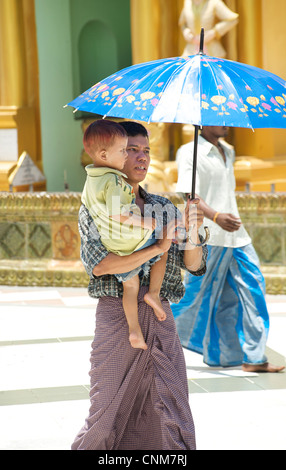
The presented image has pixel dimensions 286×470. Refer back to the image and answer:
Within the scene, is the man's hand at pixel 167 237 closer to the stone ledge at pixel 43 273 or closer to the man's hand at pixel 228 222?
the man's hand at pixel 228 222

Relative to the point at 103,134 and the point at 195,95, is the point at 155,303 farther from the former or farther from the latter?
the point at 195,95

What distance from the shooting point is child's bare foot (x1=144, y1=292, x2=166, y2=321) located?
3.57 m

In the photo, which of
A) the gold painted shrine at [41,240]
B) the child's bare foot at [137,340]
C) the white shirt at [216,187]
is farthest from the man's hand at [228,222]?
the gold painted shrine at [41,240]

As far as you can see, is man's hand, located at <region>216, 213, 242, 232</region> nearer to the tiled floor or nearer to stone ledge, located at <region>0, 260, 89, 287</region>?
the tiled floor

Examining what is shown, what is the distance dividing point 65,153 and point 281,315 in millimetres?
5726

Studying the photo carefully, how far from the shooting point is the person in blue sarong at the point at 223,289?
5.73 meters

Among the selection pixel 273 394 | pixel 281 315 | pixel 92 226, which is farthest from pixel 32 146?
pixel 92 226

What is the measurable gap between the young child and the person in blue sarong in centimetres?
221

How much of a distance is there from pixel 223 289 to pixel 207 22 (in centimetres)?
468

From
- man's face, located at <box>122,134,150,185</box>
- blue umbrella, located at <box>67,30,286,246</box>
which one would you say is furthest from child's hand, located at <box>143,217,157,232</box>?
blue umbrella, located at <box>67,30,286,246</box>

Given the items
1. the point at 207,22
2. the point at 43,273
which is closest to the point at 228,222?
the point at 43,273

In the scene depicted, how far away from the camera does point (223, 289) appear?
5.93 metres

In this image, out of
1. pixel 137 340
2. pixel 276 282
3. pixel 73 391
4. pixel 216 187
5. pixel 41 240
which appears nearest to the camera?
pixel 137 340
